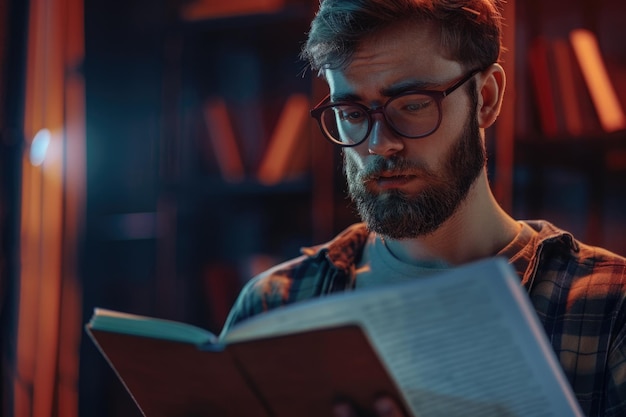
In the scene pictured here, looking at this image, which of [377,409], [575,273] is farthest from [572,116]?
[377,409]

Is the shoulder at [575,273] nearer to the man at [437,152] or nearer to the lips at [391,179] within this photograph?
the man at [437,152]

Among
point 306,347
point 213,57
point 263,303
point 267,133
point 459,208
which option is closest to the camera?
point 306,347

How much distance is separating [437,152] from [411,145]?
0.14 ft

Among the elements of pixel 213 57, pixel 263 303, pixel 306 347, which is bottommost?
pixel 263 303

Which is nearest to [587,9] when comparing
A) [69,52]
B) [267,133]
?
[267,133]

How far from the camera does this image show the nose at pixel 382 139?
1.15m

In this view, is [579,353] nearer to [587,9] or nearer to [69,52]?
[587,9]

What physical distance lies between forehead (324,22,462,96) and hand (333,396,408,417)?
20.8 inches

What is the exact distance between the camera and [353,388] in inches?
31.7

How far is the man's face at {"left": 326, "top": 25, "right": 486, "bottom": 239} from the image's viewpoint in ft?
3.81

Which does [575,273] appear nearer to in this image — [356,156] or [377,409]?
[356,156]

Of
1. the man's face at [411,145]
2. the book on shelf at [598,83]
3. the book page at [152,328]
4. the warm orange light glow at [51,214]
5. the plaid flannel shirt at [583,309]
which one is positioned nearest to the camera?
the book page at [152,328]

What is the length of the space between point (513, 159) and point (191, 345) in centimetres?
142

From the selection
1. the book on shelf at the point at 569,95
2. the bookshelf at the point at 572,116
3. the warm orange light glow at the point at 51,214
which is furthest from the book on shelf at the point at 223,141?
the book on shelf at the point at 569,95
